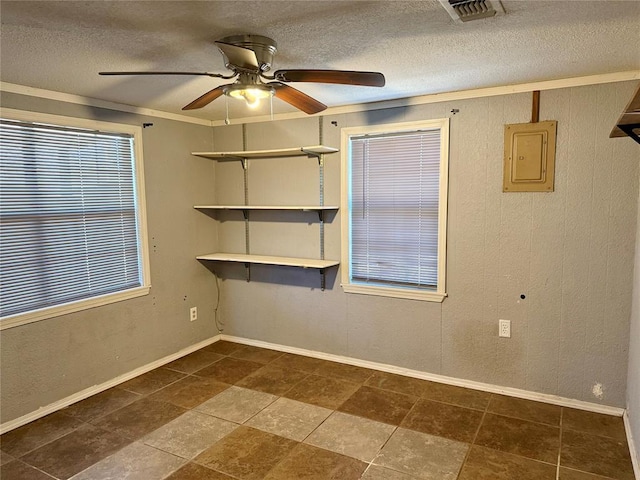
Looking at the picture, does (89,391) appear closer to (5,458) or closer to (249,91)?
(5,458)

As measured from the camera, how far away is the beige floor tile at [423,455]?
86.3 inches

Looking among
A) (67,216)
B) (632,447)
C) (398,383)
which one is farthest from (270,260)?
(632,447)

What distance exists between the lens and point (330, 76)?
1.81m

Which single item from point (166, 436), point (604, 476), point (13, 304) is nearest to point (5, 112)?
point (13, 304)

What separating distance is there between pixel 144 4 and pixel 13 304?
2138mm

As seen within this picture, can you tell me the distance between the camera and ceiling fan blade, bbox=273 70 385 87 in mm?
1781

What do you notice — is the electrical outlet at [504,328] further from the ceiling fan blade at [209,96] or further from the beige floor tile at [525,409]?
the ceiling fan blade at [209,96]

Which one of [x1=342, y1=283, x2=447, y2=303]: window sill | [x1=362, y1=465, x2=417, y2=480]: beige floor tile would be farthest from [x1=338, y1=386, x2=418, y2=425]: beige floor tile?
[x1=342, y1=283, x2=447, y2=303]: window sill

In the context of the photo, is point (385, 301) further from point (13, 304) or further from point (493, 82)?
point (13, 304)

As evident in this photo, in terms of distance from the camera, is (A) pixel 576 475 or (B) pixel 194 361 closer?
(A) pixel 576 475

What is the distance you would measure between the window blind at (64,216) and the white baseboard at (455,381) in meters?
1.45

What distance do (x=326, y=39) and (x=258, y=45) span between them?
0.31m

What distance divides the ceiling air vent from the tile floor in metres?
2.16

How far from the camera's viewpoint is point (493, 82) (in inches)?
108
